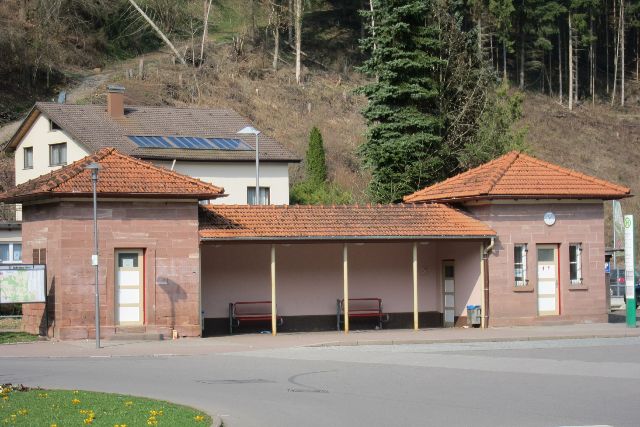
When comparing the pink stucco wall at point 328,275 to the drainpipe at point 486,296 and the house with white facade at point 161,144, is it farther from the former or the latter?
the house with white facade at point 161,144

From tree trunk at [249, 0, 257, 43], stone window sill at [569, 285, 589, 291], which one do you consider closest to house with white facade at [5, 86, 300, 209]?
stone window sill at [569, 285, 589, 291]

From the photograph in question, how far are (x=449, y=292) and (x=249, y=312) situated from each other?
20.7 feet

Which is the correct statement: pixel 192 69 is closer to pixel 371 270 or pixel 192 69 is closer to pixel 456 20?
pixel 456 20

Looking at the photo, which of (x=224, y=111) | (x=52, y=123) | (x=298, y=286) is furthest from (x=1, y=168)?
(x=298, y=286)

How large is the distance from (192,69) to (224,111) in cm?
1896

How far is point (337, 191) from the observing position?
57469mm

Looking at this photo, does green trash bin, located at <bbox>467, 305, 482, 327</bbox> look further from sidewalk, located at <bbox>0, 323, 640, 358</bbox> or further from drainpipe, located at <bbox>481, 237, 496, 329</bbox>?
sidewalk, located at <bbox>0, 323, 640, 358</bbox>

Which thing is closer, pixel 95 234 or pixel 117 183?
pixel 95 234

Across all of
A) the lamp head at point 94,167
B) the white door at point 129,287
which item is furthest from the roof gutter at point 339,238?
the lamp head at point 94,167

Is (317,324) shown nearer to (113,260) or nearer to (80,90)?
(113,260)

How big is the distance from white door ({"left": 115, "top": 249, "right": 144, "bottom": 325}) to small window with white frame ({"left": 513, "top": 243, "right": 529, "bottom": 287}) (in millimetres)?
10984

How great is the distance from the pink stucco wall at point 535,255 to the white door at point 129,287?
10160 mm

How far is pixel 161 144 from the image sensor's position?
51.6m

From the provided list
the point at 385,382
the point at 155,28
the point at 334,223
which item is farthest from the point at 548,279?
the point at 155,28
